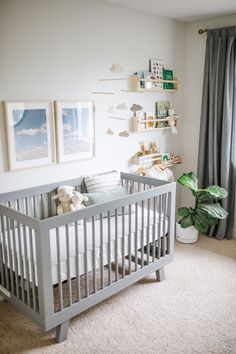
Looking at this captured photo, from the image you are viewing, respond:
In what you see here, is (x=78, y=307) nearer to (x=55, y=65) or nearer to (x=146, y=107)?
(x=55, y=65)

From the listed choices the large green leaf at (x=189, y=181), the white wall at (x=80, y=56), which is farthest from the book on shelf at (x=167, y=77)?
the large green leaf at (x=189, y=181)

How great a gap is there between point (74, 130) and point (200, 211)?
154cm

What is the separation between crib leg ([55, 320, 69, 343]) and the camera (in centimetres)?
228

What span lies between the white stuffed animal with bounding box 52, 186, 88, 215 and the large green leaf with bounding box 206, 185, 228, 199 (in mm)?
1475

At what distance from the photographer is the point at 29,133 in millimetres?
2684

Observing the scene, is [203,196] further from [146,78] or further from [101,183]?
[146,78]

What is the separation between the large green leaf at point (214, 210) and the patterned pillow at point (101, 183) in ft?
3.18

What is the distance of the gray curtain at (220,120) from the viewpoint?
11.8 feet

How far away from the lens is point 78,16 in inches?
114

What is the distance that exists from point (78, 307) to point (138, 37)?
8.42 feet

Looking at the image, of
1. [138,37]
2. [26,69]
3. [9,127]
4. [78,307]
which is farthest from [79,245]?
[138,37]

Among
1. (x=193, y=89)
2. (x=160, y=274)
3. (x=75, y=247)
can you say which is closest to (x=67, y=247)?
(x=75, y=247)

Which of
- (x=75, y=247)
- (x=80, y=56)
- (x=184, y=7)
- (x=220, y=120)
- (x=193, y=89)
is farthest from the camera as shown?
(x=193, y=89)

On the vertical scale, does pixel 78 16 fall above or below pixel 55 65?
above
